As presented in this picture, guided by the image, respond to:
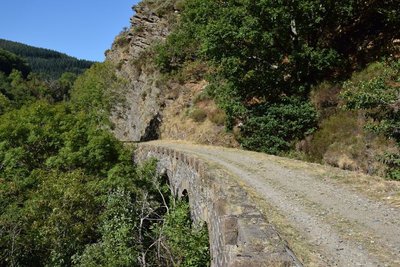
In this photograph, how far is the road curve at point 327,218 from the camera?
18.4ft

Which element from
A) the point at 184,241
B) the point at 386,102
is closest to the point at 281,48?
the point at 386,102

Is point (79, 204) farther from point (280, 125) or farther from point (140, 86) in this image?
point (140, 86)

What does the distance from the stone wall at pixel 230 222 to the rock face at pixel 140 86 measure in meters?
24.5

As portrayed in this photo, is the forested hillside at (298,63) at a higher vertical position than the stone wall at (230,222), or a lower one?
higher

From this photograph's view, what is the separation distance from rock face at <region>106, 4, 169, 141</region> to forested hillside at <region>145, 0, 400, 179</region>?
17301 millimetres

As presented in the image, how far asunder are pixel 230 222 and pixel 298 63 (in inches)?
570

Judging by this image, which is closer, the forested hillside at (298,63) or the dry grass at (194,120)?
the forested hillside at (298,63)

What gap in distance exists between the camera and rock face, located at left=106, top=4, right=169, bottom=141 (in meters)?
38.1

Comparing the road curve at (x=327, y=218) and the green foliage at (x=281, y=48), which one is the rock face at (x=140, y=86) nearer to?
the green foliage at (x=281, y=48)

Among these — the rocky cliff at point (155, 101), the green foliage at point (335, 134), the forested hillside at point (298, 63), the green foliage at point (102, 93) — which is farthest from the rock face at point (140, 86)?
the green foliage at point (335, 134)

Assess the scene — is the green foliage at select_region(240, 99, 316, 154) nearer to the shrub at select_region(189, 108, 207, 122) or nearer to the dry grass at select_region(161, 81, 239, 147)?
the dry grass at select_region(161, 81, 239, 147)

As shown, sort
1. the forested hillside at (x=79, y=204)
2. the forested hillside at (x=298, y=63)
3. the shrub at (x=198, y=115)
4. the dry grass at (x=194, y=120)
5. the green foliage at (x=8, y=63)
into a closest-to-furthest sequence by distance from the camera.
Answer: the forested hillside at (x=79, y=204), the forested hillside at (x=298, y=63), the dry grass at (x=194, y=120), the shrub at (x=198, y=115), the green foliage at (x=8, y=63)

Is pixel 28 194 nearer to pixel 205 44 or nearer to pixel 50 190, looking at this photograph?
pixel 50 190

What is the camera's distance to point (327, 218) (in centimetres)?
720
